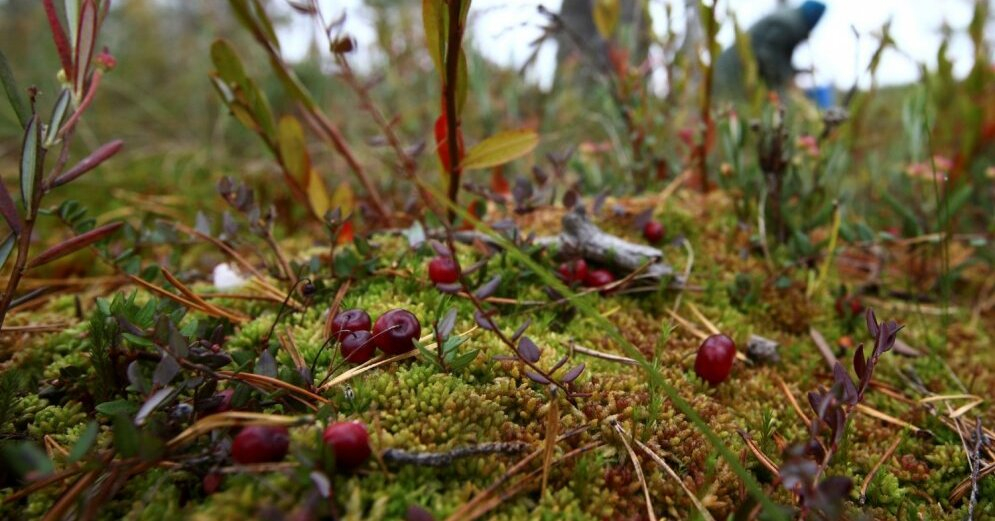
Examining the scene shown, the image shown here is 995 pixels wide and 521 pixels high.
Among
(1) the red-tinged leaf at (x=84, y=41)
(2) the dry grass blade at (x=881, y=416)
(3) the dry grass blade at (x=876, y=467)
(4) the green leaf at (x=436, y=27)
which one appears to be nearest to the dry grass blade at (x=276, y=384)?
(1) the red-tinged leaf at (x=84, y=41)

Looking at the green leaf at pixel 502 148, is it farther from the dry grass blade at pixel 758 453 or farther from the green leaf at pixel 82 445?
the green leaf at pixel 82 445

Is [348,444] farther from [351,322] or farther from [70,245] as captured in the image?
[70,245]

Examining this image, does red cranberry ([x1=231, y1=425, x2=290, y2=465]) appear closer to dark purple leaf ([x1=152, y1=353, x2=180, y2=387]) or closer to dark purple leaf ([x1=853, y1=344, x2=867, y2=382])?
dark purple leaf ([x1=152, y1=353, x2=180, y2=387])

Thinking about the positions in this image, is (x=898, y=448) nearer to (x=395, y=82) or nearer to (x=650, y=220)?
(x=650, y=220)

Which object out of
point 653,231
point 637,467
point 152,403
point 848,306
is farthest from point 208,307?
point 848,306

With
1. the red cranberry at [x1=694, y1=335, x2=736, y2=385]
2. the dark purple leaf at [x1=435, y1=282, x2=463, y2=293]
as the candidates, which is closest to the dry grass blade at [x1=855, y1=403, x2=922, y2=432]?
the red cranberry at [x1=694, y1=335, x2=736, y2=385]

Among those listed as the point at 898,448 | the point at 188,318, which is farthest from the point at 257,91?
the point at 898,448
